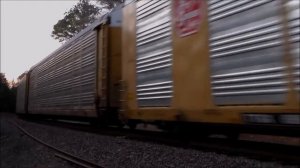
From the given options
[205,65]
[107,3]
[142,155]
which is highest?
[107,3]

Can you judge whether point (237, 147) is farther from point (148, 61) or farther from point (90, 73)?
point (90, 73)

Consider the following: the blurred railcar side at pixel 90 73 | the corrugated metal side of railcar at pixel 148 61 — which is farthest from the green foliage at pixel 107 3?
the corrugated metal side of railcar at pixel 148 61

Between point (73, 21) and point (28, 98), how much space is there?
13.7 meters

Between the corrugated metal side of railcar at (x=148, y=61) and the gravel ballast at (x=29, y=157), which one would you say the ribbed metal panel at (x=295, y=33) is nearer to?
the corrugated metal side of railcar at (x=148, y=61)

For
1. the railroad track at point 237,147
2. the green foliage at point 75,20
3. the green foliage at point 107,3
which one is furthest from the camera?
the green foliage at point 75,20

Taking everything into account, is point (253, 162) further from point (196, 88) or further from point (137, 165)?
point (137, 165)

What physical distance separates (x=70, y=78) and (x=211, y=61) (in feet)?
30.8

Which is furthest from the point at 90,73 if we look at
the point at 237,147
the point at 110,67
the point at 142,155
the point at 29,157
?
the point at 237,147

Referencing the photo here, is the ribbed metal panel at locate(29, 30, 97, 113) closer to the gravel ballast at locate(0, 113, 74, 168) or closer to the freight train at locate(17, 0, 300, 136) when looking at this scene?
the freight train at locate(17, 0, 300, 136)

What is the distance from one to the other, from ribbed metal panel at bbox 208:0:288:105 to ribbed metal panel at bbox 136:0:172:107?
1.37m

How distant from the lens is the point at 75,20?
37.7 meters

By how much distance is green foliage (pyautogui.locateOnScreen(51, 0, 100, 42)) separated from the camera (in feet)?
113

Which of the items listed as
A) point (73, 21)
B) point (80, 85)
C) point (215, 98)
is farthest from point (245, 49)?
point (73, 21)

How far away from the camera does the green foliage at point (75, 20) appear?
113 feet
